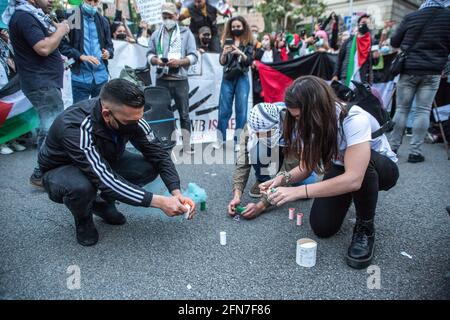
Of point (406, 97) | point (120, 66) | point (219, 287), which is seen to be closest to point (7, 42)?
point (120, 66)

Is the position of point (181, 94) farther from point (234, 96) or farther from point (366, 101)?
point (366, 101)

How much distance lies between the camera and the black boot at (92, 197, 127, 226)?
2.34 metres

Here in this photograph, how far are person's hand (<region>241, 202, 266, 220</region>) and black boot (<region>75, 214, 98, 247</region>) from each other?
3.48 ft

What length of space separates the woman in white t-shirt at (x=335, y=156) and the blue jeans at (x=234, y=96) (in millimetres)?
2580

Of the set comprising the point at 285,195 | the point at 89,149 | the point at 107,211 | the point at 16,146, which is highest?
the point at 89,149

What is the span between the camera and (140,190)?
1.90 m

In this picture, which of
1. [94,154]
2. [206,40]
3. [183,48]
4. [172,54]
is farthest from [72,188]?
[206,40]

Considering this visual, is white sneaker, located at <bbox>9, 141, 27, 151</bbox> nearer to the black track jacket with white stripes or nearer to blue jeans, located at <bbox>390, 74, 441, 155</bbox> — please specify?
the black track jacket with white stripes

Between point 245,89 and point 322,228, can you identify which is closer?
point 322,228

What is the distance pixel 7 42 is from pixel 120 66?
4.77 ft

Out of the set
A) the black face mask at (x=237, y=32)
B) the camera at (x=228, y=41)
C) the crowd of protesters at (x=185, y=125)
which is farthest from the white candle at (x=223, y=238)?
the black face mask at (x=237, y=32)

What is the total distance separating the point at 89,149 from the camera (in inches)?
72.9

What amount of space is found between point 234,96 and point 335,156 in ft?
9.72

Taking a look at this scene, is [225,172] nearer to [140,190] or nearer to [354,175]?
Answer: [140,190]
